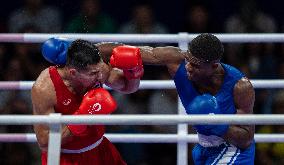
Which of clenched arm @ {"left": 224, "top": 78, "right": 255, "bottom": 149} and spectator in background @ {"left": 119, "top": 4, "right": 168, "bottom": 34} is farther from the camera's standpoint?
spectator in background @ {"left": 119, "top": 4, "right": 168, "bottom": 34}

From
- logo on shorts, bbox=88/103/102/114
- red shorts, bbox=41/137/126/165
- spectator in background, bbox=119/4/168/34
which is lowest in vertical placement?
red shorts, bbox=41/137/126/165

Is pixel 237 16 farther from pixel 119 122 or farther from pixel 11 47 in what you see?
pixel 119 122

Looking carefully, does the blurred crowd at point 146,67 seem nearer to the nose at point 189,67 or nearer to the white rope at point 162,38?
the white rope at point 162,38

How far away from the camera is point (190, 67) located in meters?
3.08

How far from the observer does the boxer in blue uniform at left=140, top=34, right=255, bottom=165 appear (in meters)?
3.02

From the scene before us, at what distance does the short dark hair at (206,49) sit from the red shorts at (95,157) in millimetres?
648

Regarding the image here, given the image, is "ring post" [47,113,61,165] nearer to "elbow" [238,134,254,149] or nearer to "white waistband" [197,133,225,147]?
"white waistband" [197,133,225,147]

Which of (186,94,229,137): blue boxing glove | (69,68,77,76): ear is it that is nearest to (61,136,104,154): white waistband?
(69,68,77,76): ear

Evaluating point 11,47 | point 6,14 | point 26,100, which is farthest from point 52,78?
point 6,14

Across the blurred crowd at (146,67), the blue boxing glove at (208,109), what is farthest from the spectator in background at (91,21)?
the blue boxing glove at (208,109)

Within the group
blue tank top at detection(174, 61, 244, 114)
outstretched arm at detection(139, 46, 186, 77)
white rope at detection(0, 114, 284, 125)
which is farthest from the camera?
outstretched arm at detection(139, 46, 186, 77)

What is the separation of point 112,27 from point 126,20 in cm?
78

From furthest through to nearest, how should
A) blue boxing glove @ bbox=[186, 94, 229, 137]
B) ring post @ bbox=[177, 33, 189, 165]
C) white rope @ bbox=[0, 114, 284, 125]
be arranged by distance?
ring post @ bbox=[177, 33, 189, 165] < blue boxing glove @ bbox=[186, 94, 229, 137] < white rope @ bbox=[0, 114, 284, 125]

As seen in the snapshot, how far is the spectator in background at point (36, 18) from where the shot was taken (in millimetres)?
5156
